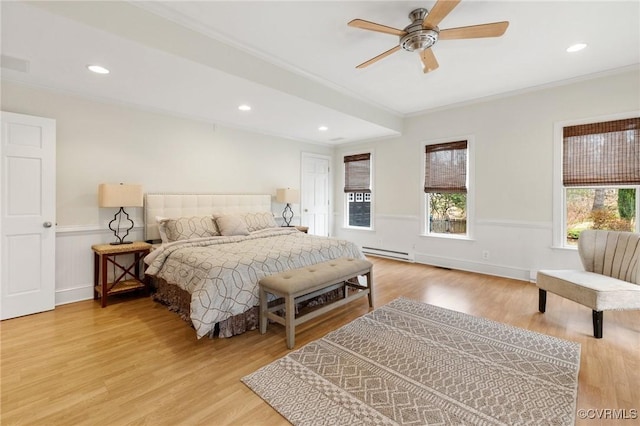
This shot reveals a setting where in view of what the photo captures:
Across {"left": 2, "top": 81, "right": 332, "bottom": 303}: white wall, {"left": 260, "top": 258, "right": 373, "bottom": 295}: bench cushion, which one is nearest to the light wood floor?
{"left": 260, "top": 258, "right": 373, "bottom": 295}: bench cushion

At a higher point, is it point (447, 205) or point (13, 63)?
point (13, 63)

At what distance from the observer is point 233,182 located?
4988 mm

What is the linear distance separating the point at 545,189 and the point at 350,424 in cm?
417

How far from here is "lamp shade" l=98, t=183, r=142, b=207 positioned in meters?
3.38

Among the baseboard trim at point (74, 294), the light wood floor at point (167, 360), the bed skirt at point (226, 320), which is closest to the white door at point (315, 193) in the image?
the bed skirt at point (226, 320)

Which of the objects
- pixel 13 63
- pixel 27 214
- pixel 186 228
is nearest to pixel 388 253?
pixel 186 228

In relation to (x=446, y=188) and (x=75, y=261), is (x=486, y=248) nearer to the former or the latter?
(x=446, y=188)

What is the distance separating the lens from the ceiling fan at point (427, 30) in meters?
2.17

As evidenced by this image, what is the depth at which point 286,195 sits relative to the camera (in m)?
5.41

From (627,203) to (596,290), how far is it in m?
1.94

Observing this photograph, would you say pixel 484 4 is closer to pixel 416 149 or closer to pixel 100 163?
pixel 416 149

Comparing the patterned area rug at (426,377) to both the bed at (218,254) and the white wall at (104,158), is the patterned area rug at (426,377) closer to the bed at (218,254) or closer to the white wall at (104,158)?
the bed at (218,254)

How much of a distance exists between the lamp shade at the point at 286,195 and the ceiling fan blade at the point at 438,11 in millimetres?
3585

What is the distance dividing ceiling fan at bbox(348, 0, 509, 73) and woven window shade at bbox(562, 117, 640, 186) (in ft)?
8.51
